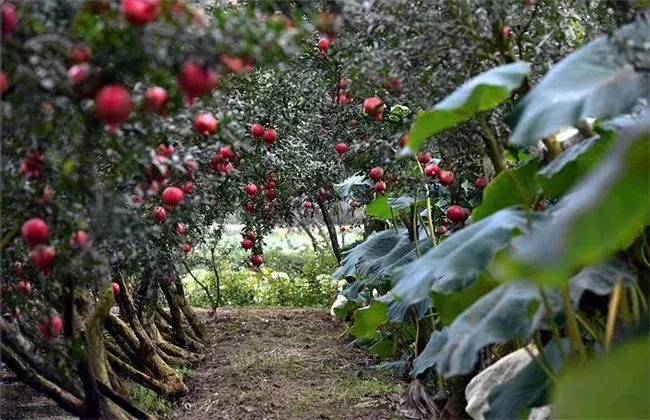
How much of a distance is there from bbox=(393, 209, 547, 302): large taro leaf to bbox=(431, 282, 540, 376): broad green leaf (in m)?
0.11

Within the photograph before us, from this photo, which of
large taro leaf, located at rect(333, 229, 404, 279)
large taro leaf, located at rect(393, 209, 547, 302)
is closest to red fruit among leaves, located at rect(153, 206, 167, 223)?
large taro leaf, located at rect(393, 209, 547, 302)

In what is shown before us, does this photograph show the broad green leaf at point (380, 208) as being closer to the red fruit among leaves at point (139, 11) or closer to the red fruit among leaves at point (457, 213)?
the red fruit among leaves at point (457, 213)

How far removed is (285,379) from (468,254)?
11.6ft

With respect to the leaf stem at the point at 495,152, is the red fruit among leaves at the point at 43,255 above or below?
above

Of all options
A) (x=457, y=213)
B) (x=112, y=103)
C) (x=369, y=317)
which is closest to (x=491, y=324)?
(x=112, y=103)

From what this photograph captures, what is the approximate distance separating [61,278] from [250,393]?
246 cm

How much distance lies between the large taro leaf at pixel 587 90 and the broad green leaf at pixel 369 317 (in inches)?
110

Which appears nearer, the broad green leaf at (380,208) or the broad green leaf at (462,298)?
the broad green leaf at (462,298)

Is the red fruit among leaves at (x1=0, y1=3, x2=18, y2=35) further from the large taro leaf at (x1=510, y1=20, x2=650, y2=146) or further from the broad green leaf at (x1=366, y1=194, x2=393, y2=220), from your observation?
the broad green leaf at (x1=366, y1=194, x2=393, y2=220)

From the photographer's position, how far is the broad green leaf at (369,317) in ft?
16.5

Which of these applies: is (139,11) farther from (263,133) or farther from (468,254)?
(263,133)

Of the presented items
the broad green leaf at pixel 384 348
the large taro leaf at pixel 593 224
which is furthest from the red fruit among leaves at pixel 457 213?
the broad green leaf at pixel 384 348

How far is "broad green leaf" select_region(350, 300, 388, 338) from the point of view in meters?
5.02

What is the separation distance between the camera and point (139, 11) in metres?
1.49
